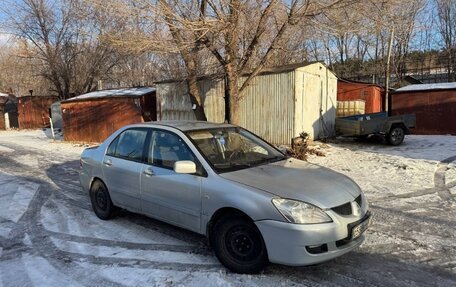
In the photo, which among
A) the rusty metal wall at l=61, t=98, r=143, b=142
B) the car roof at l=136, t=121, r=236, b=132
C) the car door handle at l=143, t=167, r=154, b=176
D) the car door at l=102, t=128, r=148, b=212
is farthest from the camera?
the rusty metal wall at l=61, t=98, r=143, b=142

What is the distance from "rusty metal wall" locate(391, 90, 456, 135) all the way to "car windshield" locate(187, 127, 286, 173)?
15.9 metres

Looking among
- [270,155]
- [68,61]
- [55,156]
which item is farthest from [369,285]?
[68,61]

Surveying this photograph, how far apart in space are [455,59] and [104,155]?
115ft

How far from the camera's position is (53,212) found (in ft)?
21.4

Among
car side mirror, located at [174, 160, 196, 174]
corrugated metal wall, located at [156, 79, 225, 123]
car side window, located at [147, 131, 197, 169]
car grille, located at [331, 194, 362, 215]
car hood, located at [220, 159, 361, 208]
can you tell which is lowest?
car grille, located at [331, 194, 362, 215]

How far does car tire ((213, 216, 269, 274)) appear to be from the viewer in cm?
387

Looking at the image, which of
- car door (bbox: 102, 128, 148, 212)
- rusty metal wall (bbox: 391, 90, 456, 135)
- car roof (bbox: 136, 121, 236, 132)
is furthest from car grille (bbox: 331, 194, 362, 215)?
rusty metal wall (bbox: 391, 90, 456, 135)

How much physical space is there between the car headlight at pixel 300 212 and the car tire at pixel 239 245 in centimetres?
35

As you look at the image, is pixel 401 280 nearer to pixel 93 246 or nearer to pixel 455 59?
pixel 93 246

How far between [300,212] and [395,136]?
11.8m

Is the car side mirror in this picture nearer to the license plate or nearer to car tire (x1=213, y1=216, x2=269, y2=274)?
car tire (x1=213, y1=216, x2=269, y2=274)

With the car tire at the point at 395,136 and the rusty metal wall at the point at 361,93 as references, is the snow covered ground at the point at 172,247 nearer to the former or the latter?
the car tire at the point at 395,136

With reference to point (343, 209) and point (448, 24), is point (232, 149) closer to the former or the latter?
point (343, 209)

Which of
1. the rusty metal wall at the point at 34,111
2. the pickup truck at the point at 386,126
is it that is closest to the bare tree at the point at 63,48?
the rusty metal wall at the point at 34,111
